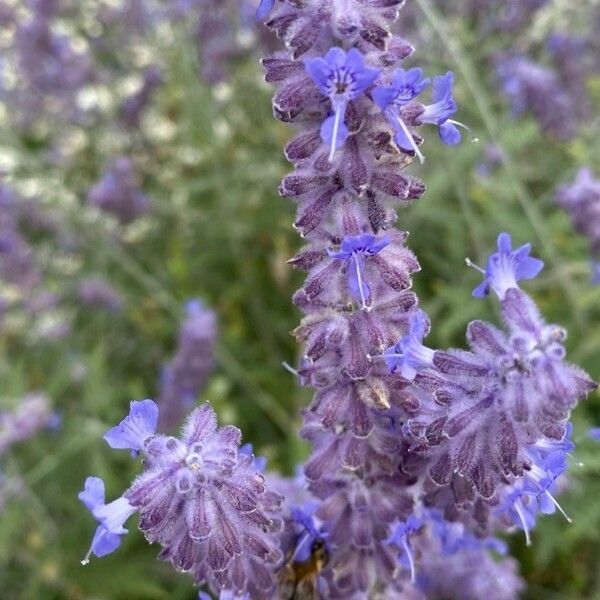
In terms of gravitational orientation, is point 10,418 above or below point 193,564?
below

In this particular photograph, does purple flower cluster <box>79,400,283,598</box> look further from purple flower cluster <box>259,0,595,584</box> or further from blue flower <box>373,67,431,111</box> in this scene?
blue flower <box>373,67,431,111</box>

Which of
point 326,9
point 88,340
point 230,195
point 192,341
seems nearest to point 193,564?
point 326,9

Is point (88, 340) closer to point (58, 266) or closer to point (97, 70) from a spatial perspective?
point (58, 266)

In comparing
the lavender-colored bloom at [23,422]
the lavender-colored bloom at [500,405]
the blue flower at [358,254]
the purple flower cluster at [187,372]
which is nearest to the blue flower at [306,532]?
the lavender-colored bloom at [500,405]

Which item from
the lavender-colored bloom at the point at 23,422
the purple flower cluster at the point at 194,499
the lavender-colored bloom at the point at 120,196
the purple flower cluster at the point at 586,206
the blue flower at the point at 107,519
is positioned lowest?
the lavender-colored bloom at the point at 23,422

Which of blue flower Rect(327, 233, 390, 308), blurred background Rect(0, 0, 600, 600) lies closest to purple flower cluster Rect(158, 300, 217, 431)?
blurred background Rect(0, 0, 600, 600)

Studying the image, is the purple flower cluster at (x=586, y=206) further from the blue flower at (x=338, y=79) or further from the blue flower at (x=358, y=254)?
the blue flower at (x=338, y=79)
